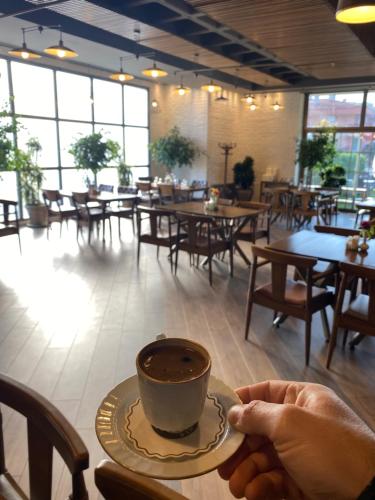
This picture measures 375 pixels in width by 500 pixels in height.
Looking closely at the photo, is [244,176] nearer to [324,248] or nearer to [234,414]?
[324,248]

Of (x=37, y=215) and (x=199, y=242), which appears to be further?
(x=37, y=215)

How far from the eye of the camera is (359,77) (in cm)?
898

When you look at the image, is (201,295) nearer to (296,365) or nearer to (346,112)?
(296,365)

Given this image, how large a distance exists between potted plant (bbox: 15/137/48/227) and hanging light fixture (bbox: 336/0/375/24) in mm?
6177

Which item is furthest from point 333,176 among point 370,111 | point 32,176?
point 32,176

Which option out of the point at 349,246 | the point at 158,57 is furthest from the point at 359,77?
the point at 349,246

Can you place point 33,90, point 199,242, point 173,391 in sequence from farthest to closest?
point 33,90
point 199,242
point 173,391

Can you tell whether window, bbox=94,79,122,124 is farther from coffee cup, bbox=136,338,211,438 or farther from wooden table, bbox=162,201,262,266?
coffee cup, bbox=136,338,211,438

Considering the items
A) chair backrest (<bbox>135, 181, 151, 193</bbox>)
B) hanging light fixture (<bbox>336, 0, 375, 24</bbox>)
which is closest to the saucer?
hanging light fixture (<bbox>336, 0, 375, 24</bbox>)

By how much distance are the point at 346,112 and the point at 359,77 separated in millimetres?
1286

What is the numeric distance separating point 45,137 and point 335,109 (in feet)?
24.6

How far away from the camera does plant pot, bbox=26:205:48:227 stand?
24.6 feet

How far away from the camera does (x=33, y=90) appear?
7945mm

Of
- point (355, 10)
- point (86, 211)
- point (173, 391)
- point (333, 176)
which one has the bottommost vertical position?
point (86, 211)
